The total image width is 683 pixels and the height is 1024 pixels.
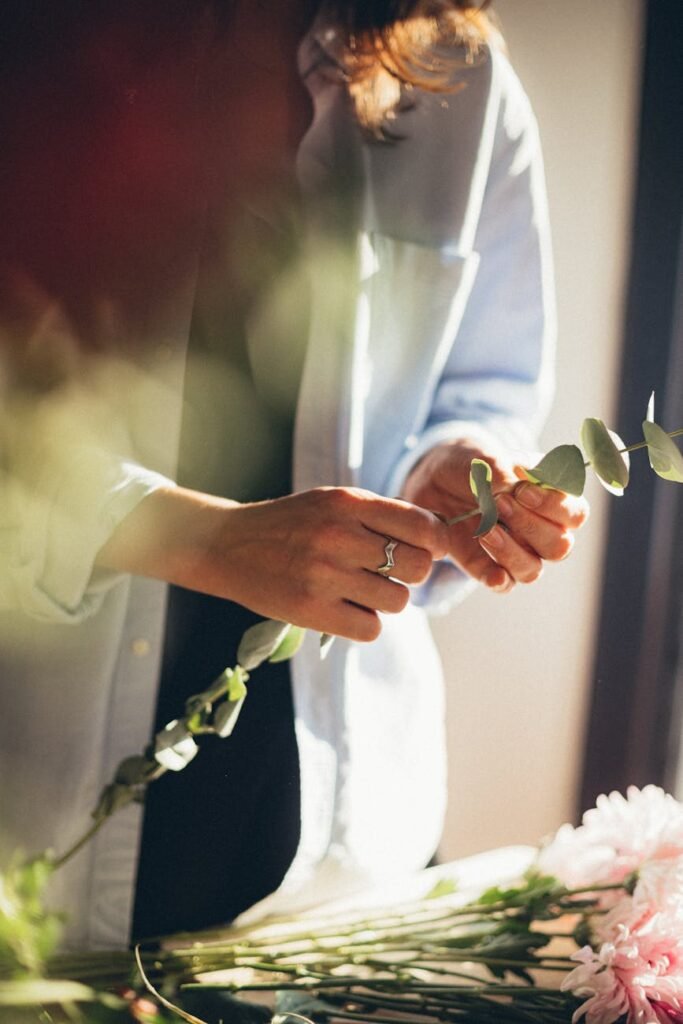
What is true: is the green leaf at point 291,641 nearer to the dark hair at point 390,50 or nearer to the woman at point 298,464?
the woman at point 298,464

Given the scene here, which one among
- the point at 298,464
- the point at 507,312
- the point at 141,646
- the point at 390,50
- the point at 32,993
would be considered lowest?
the point at 32,993

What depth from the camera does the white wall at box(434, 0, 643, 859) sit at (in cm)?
71

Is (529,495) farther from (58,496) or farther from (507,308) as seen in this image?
(507,308)

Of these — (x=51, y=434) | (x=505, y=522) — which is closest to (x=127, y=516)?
(x=51, y=434)

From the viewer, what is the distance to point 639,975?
32 cm

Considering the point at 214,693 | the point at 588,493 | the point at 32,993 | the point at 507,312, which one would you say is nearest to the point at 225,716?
the point at 214,693

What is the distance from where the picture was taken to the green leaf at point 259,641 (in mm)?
351

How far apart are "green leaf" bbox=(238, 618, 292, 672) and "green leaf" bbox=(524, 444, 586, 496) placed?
12 centimetres

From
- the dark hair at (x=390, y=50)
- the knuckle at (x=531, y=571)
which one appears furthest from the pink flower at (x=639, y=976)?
the dark hair at (x=390, y=50)

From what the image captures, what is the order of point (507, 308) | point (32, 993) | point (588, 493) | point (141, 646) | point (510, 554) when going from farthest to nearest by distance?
1. point (588, 493)
2. point (507, 308)
3. point (141, 646)
4. point (510, 554)
5. point (32, 993)

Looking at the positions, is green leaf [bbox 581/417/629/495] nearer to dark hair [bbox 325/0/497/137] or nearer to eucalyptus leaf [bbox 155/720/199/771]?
eucalyptus leaf [bbox 155/720/199/771]

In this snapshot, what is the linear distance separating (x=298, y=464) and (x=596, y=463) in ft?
0.83

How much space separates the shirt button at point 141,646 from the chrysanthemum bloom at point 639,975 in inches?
10.7

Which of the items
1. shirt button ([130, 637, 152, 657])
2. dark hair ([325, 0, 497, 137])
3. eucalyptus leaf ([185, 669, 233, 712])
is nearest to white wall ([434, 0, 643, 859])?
dark hair ([325, 0, 497, 137])
